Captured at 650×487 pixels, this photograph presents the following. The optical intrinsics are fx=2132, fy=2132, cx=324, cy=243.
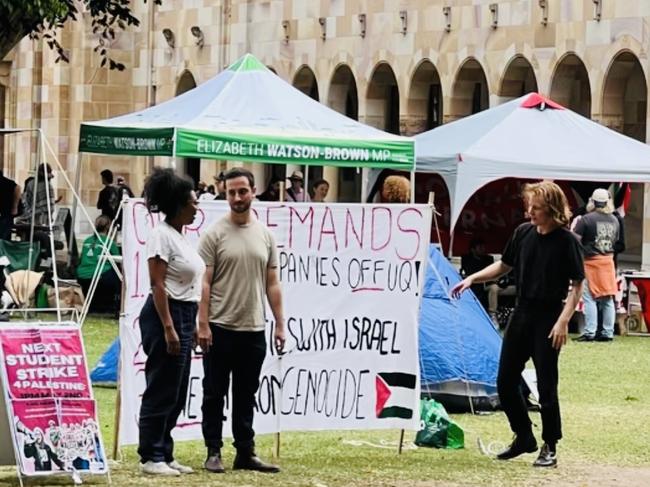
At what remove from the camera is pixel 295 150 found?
21.1 m

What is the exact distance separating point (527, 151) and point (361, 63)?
1495 centimetres

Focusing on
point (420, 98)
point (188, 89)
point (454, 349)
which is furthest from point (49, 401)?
point (188, 89)

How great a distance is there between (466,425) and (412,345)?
6.36 feet

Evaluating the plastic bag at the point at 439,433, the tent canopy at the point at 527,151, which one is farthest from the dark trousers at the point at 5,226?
the plastic bag at the point at 439,433

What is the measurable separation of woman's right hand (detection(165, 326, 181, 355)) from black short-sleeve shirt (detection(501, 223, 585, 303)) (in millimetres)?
2285

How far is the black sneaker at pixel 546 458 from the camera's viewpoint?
1277 cm

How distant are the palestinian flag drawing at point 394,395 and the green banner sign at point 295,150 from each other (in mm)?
7535

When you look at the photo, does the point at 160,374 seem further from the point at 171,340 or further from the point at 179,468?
the point at 179,468

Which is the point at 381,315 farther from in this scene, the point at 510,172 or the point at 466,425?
the point at 510,172

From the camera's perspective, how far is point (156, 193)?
1167 cm

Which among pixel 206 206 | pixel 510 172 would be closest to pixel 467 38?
pixel 510 172

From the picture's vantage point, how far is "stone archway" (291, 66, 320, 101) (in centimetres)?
4112

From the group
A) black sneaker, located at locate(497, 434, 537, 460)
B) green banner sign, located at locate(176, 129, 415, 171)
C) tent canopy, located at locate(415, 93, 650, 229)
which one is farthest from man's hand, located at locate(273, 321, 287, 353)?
tent canopy, located at locate(415, 93, 650, 229)

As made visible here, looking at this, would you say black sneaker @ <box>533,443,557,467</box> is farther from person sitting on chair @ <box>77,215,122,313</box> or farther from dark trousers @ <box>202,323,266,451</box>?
person sitting on chair @ <box>77,215,122,313</box>
